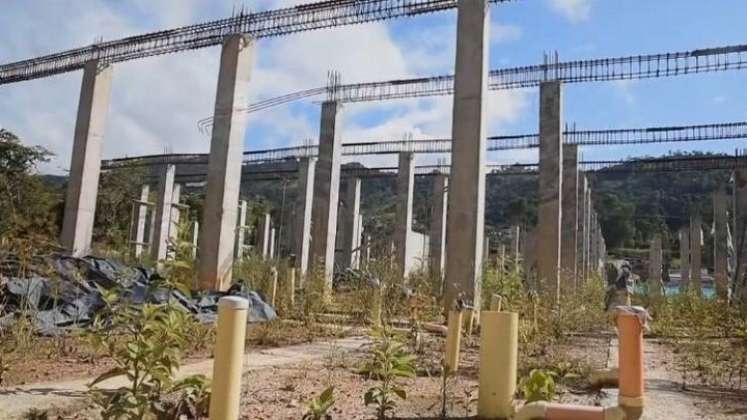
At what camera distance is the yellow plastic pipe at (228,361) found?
8.20 feet

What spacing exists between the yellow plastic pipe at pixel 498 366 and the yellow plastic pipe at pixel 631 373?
681mm

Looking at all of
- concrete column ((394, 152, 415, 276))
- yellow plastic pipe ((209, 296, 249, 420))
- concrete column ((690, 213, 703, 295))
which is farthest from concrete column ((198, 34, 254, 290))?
concrete column ((690, 213, 703, 295))

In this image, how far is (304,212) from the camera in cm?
1905

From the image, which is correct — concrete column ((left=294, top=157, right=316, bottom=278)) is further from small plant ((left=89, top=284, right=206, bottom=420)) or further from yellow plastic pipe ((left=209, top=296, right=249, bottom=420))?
yellow plastic pipe ((left=209, top=296, right=249, bottom=420))

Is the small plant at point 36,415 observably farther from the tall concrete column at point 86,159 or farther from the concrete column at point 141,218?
the concrete column at point 141,218

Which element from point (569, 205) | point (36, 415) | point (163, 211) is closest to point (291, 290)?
point (36, 415)

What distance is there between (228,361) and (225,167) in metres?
10.8

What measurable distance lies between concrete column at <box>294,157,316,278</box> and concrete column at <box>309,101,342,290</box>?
0.98 meters

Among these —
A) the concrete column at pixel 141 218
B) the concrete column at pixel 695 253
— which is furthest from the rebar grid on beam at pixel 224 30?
the concrete column at pixel 695 253

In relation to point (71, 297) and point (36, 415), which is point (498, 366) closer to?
point (36, 415)

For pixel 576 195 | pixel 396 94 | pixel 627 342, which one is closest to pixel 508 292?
pixel 627 342

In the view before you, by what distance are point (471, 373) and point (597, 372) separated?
44.4 inches

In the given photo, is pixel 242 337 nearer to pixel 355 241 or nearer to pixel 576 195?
A: pixel 576 195

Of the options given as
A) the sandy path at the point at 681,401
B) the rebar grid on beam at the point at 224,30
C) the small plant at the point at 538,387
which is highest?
the rebar grid on beam at the point at 224,30
